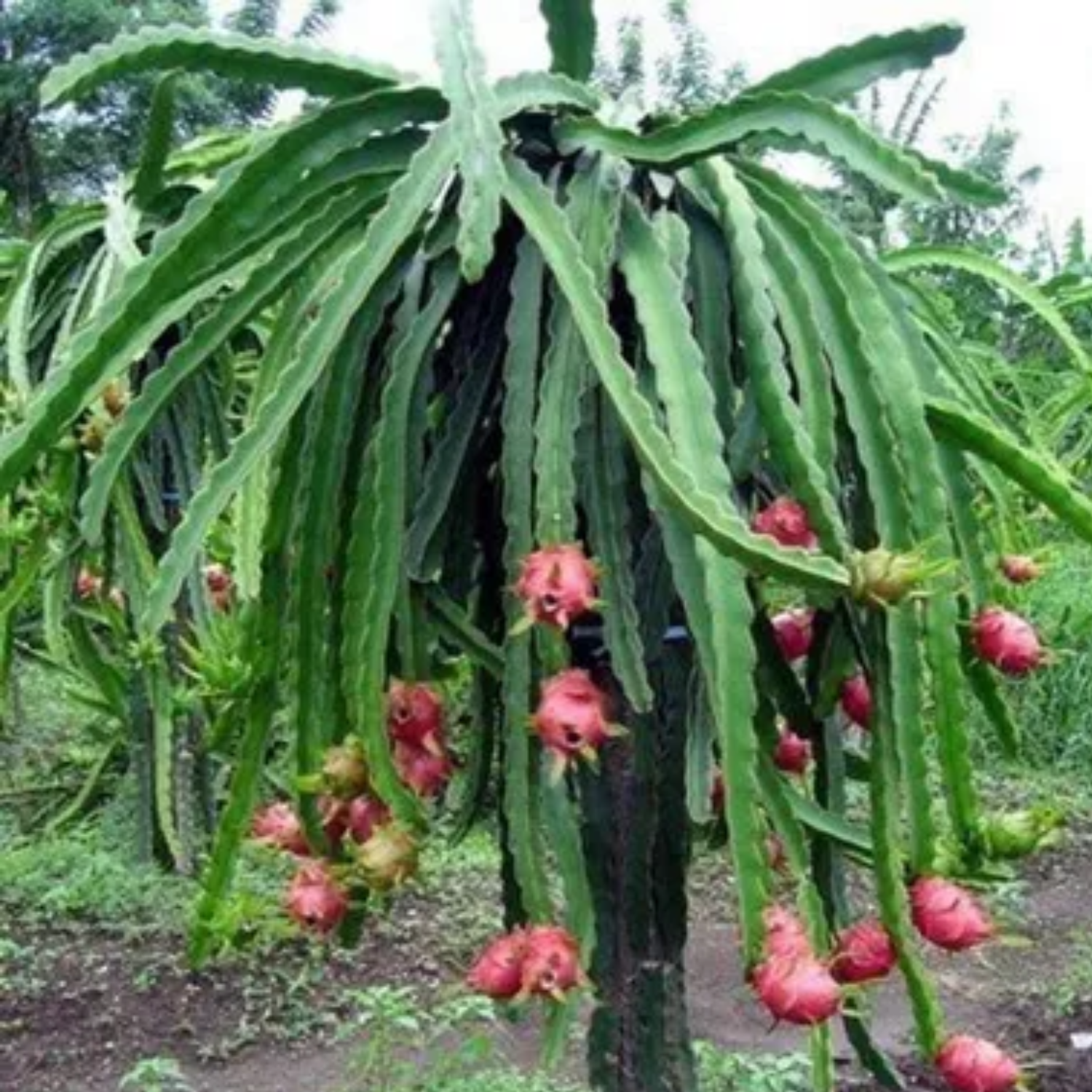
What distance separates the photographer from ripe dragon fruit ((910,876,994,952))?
1285 mm

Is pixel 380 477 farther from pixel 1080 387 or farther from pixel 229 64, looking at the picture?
pixel 1080 387

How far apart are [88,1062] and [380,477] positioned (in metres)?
2.10

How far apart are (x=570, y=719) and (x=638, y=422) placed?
0.21m

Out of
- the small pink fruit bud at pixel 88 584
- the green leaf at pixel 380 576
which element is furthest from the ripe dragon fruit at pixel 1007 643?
the small pink fruit bud at pixel 88 584

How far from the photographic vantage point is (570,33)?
5.02ft

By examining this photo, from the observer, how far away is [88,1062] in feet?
10.1

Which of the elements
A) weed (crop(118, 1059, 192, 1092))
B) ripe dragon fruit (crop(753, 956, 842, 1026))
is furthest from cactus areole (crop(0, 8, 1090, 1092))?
weed (crop(118, 1059, 192, 1092))

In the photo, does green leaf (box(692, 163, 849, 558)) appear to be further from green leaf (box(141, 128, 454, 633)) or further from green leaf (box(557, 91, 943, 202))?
green leaf (box(141, 128, 454, 633))

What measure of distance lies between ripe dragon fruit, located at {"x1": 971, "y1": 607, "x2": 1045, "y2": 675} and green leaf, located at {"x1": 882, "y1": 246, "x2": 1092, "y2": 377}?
2.19 feet

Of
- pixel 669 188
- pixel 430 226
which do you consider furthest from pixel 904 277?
pixel 430 226

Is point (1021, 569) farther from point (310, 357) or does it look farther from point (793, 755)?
point (310, 357)

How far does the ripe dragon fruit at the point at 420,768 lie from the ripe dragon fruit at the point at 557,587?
207 millimetres

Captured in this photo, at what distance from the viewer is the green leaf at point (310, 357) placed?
1.30 m

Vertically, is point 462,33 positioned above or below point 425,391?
above
